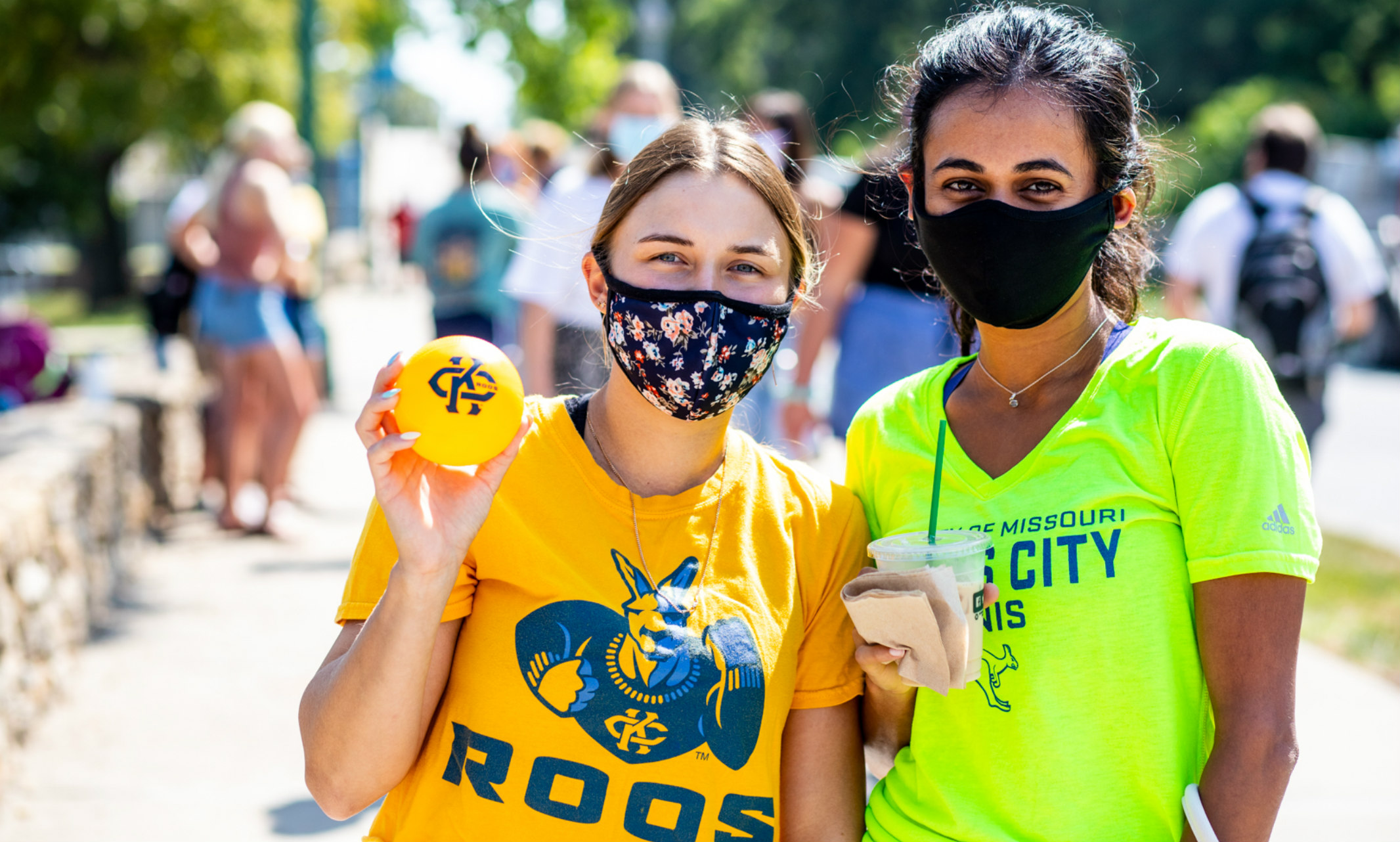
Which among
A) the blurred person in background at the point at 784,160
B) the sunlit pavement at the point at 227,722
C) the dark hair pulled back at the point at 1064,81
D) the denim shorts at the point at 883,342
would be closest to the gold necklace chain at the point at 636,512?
the dark hair pulled back at the point at 1064,81

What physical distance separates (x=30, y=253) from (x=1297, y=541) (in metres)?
40.3

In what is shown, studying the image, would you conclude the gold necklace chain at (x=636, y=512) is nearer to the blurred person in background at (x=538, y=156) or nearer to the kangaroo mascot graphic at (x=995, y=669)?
the kangaroo mascot graphic at (x=995, y=669)

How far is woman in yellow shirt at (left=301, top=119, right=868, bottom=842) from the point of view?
1.92 metres

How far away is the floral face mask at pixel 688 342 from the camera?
2.17 metres

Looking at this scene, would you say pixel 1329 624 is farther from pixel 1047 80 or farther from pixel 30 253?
pixel 30 253

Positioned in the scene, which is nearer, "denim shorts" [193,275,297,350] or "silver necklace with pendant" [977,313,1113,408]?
"silver necklace with pendant" [977,313,1113,408]

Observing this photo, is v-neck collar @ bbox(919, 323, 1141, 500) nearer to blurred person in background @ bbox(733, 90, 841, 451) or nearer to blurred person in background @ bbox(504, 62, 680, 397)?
blurred person in background @ bbox(733, 90, 841, 451)

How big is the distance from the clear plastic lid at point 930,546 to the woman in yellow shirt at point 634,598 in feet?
0.85

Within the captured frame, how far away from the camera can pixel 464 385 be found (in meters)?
1.87

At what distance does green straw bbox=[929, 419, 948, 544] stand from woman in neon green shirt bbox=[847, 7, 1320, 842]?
0.10 feet

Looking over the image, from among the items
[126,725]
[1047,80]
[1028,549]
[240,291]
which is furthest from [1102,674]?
[240,291]

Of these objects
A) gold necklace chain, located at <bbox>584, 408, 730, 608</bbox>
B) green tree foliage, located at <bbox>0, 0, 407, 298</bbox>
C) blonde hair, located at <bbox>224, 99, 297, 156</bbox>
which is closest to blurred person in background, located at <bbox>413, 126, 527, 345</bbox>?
blonde hair, located at <bbox>224, 99, 297, 156</bbox>

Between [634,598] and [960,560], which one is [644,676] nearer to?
[634,598]

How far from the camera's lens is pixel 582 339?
5168 mm
